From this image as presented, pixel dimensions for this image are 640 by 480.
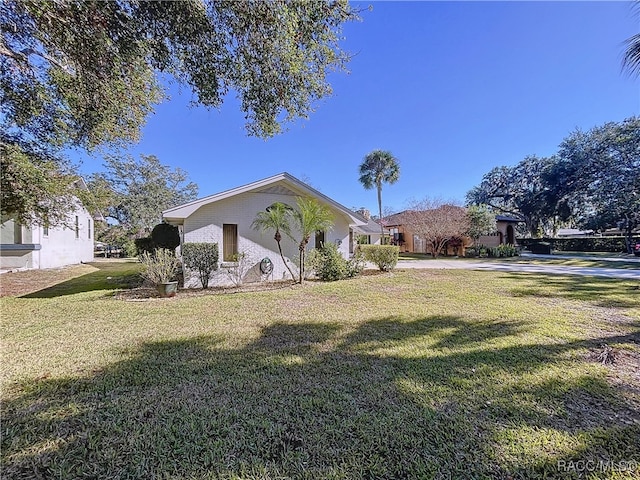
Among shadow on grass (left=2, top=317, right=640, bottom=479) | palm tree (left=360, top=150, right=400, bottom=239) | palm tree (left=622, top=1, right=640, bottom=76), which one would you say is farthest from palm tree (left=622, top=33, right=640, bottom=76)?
palm tree (left=360, top=150, right=400, bottom=239)

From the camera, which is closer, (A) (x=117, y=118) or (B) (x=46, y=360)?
(B) (x=46, y=360)

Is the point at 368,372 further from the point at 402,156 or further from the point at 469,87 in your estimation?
the point at 402,156

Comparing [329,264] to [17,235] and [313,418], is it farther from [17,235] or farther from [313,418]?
[17,235]

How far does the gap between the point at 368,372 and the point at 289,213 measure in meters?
8.44

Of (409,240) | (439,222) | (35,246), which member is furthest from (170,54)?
(409,240)

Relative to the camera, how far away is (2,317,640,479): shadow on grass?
224cm

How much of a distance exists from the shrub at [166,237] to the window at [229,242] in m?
5.74

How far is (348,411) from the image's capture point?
2.89 meters

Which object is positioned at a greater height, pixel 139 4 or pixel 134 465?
pixel 139 4

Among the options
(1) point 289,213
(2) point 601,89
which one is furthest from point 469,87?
(1) point 289,213

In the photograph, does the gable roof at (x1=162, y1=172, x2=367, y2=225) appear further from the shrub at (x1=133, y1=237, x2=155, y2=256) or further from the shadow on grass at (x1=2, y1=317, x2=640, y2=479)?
the shrub at (x1=133, y1=237, x2=155, y2=256)

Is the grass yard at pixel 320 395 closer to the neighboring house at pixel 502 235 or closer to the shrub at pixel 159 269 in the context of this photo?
the shrub at pixel 159 269

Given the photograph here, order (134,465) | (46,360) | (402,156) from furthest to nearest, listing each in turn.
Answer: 1. (402,156)
2. (46,360)
3. (134,465)

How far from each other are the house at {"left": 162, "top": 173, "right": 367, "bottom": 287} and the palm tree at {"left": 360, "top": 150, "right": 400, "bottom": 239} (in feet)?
71.1
